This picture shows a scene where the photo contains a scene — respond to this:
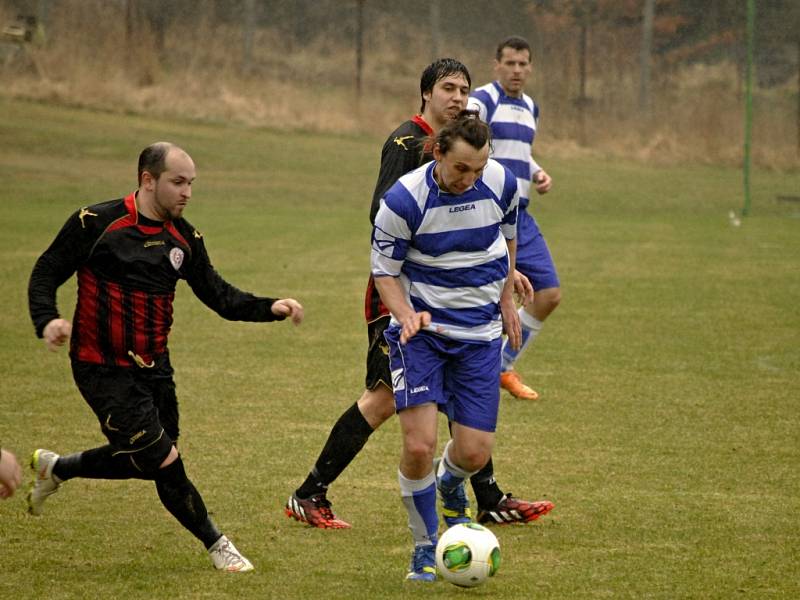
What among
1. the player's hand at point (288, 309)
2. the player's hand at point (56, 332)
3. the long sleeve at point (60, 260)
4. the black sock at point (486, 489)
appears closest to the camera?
the player's hand at point (56, 332)

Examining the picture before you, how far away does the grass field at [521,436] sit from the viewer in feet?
16.5

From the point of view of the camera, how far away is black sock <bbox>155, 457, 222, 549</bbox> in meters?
5.00

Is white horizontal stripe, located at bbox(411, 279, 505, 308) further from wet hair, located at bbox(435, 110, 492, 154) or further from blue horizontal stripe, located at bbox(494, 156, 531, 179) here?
blue horizontal stripe, located at bbox(494, 156, 531, 179)

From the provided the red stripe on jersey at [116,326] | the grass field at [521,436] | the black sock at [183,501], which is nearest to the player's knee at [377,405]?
the grass field at [521,436]

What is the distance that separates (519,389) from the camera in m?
8.51

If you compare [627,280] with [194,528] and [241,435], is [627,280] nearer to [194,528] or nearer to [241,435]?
[241,435]

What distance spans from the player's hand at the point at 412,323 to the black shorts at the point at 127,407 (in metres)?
1.03

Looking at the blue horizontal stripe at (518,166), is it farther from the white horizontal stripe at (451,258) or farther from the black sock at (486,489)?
the white horizontal stripe at (451,258)

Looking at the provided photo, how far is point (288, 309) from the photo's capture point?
5.11m

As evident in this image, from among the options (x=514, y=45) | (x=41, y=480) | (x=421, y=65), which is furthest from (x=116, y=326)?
(x=421, y=65)

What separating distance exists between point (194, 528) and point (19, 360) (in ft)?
15.8

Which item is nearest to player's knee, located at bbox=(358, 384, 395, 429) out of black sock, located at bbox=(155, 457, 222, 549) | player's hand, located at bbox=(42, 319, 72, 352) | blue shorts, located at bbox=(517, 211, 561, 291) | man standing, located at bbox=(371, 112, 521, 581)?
man standing, located at bbox=(371, 112, 521, 581)

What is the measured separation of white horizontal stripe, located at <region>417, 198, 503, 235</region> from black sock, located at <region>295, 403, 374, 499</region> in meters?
1.19

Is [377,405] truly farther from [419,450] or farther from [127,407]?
[127,407]
